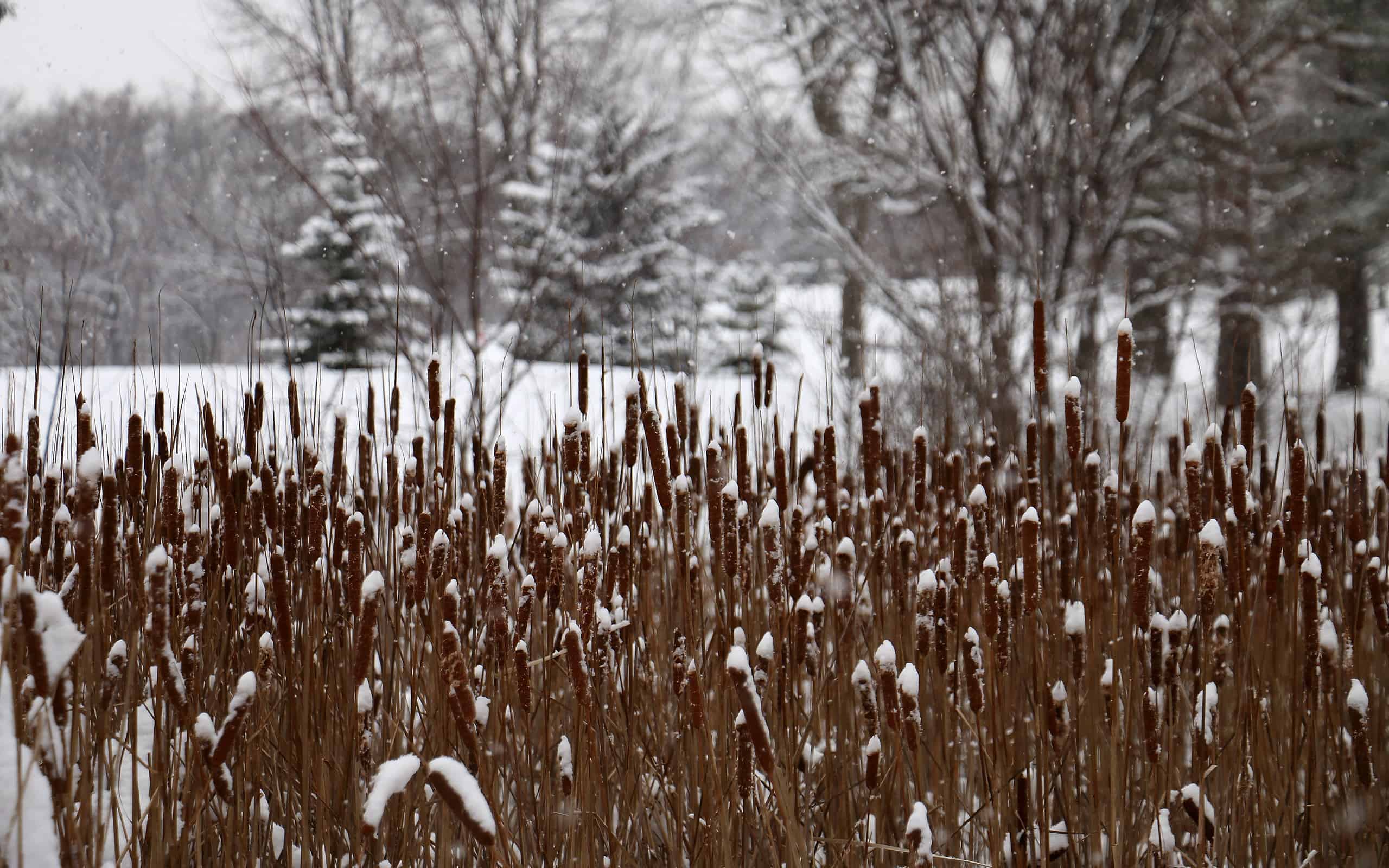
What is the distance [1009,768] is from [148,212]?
1993cm

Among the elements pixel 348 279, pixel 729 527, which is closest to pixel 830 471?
pixel 729 527

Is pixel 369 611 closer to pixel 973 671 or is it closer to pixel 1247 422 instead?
pixel 973 671

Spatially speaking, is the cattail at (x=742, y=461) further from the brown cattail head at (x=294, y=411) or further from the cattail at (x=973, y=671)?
the brown cattail head at (x=294, y=411)

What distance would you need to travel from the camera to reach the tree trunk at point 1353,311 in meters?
12.2

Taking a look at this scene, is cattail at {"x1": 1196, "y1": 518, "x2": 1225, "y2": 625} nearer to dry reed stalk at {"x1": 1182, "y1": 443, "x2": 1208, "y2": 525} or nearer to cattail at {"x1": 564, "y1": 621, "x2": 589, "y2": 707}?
dry reed stalk at {"x1": 1182, "y1": 443, "x2": 1208, "y2": 525}

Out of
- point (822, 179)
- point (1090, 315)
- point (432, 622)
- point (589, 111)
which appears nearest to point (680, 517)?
point (432, 622)

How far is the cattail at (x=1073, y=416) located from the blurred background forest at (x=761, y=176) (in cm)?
51

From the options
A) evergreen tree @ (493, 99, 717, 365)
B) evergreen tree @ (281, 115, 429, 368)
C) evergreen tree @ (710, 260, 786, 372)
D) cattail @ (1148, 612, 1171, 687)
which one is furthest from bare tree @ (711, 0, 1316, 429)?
evergreen tree @ (710, 260, 786, 372)

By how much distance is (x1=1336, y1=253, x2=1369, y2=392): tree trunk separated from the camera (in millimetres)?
12242

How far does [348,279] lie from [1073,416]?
10.2 metres

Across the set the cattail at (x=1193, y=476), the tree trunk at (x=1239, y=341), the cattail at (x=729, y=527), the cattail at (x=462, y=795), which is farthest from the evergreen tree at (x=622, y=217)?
the cattail at (x=462, y=795)

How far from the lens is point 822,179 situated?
801 centimetres

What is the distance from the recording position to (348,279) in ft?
34.4

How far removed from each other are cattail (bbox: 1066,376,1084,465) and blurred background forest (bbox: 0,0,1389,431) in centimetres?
51
